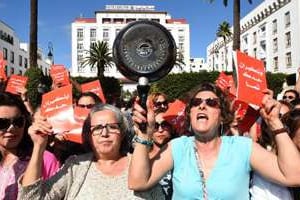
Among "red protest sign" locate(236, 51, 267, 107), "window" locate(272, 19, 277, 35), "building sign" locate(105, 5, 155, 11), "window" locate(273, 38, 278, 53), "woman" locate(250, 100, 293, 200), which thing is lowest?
"woman" locate(250, 100, 293, 200)

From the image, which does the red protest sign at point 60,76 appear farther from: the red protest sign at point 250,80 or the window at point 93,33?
the window at point 93,33

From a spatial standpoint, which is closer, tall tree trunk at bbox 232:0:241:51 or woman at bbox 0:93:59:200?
woman at bbox 0:93:59:200

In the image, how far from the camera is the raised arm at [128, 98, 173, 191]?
2744mm

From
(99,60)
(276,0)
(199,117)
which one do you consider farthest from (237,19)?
(99,60)

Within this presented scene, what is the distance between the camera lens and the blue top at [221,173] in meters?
2.83

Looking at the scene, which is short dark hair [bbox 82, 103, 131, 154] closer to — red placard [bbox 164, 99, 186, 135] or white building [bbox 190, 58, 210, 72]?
red placard [bbox 164, 99, 186, 135]

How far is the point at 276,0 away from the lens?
5356 cm

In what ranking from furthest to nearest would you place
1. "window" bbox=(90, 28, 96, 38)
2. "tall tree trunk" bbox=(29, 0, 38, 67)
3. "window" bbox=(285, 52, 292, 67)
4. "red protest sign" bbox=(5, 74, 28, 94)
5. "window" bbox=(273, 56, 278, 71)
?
"window" bbox=(90, 28, 96, 38) < "window" bbox=(273, 56, 278, 71) < "window" bbox=(285, 52, 292, 67) < "tall tree trunk" bbox=(29, 0, 38, 67) < "red protest sign" bbox=(5, 74, 28, 94)

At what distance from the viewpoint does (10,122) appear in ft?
10.1

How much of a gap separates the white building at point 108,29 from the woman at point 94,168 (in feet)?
328

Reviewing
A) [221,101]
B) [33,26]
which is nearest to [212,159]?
[221,101]

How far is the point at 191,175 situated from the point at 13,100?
1.27 meters

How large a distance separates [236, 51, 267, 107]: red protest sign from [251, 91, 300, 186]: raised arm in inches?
7.9

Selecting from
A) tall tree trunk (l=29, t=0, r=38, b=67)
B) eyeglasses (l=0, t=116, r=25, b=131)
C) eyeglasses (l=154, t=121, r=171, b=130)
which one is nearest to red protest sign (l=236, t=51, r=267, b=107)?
eyeglasses (l=154, t=121, r=171, b=130)
